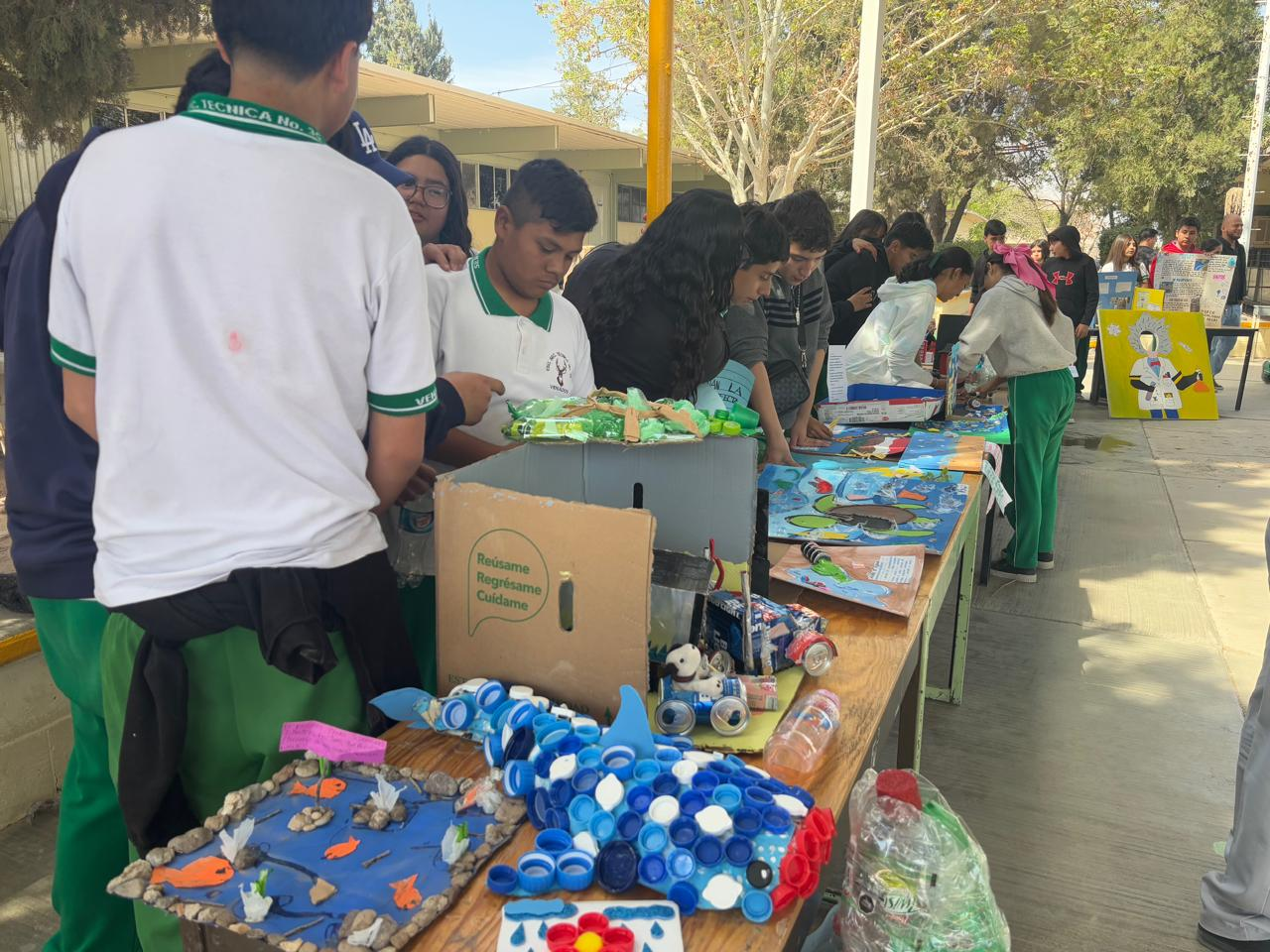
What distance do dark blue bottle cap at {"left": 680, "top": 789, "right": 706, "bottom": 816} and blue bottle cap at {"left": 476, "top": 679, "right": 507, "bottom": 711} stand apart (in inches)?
13.0

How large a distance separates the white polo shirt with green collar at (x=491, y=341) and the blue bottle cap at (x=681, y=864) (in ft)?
3.54

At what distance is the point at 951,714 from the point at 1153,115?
73.1 ft

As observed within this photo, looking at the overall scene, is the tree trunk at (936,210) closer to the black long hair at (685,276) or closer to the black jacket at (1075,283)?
the black jacket at (1075,283)

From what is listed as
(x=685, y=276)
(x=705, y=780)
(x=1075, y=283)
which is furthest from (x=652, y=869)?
(x=1075, y=283)

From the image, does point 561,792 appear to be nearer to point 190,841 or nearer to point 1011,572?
point 190,841

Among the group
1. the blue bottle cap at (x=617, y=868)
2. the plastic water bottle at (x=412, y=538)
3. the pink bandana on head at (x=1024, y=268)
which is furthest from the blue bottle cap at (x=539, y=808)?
the pink bandana on head at (x=1024, y=268)

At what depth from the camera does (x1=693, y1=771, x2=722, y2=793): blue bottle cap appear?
43.8 inches

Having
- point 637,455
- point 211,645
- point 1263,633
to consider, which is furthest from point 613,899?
point 1263,633

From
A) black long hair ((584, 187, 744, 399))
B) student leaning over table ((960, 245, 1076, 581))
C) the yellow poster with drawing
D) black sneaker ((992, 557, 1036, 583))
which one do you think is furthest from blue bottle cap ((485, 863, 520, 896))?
the yellow poster with drawing

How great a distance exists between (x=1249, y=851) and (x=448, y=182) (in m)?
2.50

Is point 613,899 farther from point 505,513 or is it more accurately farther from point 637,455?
point 637,455

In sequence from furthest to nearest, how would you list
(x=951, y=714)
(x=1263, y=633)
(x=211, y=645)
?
(x=1263, y=633) → (x=951, y=714) → (x=211, y=645)

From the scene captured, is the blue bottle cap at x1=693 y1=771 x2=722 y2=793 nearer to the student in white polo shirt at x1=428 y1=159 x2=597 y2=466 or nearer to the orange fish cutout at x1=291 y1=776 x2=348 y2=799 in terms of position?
the orange fish cutout at x1=291 y1=776 x2=348 y2=799

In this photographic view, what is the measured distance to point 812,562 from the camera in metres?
2.10
